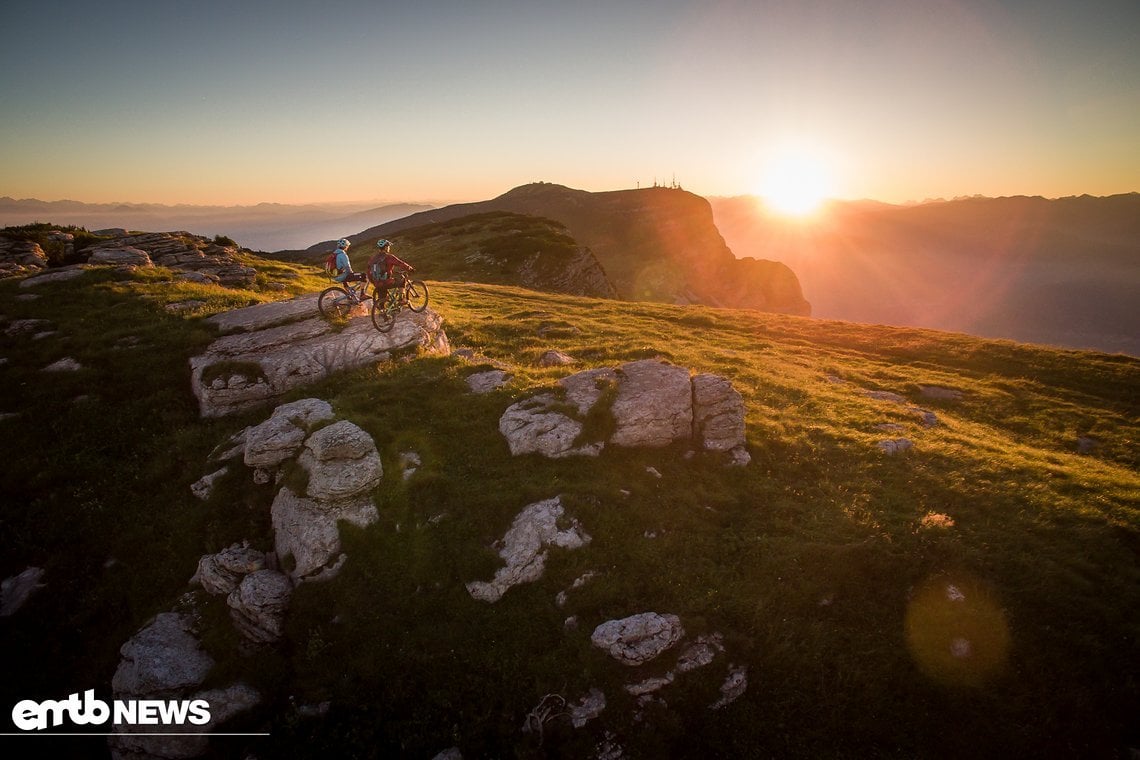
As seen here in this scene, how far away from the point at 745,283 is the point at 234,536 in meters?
160

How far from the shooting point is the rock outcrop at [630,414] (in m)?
18.8

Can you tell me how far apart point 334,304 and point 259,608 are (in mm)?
17390

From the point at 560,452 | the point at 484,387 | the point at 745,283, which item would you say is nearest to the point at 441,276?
the point at 484,387

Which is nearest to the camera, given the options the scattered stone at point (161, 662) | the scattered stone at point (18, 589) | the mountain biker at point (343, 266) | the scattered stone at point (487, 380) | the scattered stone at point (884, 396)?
the scattered stone at point (161, 662)

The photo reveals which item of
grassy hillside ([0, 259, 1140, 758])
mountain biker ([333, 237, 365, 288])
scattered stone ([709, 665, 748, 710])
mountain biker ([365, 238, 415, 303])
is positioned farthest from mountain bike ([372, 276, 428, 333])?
scattered stone ([709, 665, 748, 710])

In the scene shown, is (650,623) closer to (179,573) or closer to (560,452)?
(560,452)

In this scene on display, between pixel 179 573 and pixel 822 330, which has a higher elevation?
pixel 822 330

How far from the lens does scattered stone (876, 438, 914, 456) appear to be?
22.2 meters

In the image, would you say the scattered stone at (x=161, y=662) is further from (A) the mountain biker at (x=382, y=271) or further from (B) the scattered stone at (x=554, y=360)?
(B) the scattered stone at (x=554, y=360)

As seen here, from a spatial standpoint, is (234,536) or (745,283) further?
(745,283)

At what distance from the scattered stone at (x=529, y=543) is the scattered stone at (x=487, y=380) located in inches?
296

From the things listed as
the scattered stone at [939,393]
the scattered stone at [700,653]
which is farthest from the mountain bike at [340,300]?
the scattered stone at [939,393]

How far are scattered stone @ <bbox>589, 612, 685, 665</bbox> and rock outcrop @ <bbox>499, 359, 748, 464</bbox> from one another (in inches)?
262

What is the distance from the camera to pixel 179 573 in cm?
1544
